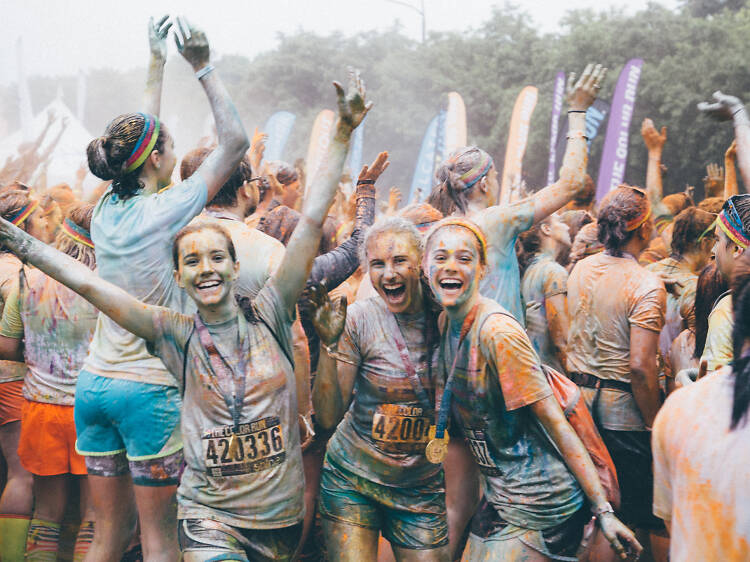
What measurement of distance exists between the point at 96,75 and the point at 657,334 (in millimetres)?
58348

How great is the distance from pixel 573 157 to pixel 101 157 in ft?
8.05

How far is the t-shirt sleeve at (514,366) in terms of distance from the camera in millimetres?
3127

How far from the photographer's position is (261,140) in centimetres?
640

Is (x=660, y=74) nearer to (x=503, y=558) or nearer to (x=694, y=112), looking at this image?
(x=694, y=112)

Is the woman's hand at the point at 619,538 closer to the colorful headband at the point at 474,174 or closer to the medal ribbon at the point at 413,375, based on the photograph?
the medal ribbon at the point at 413,375

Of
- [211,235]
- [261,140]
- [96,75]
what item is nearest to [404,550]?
[211,235]

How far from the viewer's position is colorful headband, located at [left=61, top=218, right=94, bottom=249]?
4.58m

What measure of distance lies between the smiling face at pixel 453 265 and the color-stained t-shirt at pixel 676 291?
2324 millimetres

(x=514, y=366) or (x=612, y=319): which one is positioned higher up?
(x=612, y=319)

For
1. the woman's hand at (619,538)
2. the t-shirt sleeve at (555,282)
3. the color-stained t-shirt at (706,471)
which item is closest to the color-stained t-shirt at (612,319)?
the t-shirt sleeve at (555,282)

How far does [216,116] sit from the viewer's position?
3.65m

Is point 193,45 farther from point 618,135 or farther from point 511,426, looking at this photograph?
point 618,135

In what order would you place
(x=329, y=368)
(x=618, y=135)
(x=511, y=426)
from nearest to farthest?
(x=511, y=426)
(x=329, y=368)
(x=618, y=135)

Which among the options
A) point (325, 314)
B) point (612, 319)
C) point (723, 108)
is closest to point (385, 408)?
point (325, 314)
